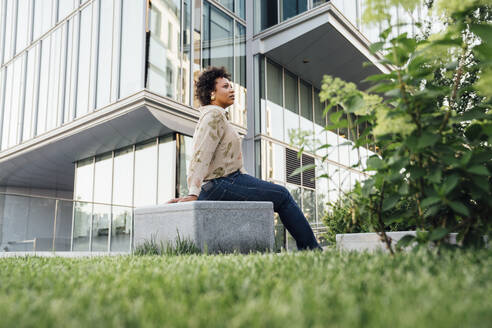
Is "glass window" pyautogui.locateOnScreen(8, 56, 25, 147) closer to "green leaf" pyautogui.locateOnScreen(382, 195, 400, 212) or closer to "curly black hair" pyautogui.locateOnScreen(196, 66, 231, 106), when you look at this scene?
"curly black hair" pyautogui.locateOnScreen(196, 66, 231, 106)

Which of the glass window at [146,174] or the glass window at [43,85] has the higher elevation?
the glass window at [43,85]

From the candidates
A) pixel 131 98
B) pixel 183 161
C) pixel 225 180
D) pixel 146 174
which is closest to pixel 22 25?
pixel 146 174

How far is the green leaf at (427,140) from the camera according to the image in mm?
1877

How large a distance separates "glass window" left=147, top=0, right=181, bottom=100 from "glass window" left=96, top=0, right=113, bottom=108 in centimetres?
193

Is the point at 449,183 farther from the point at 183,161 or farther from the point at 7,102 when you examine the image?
the point at 7,102

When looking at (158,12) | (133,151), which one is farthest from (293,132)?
(133,151)

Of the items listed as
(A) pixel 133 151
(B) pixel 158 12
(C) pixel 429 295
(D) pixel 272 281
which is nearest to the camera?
(C) pixel 429 295

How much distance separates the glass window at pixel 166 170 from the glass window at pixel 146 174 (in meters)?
0.24

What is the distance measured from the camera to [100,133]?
13.1 metres

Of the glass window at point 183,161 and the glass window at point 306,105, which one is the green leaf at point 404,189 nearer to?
the glass window at point 183,161

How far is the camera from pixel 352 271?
178 cm

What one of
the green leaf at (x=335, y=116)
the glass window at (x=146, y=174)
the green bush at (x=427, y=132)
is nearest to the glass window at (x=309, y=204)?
the glass window at (x=146, y=174)

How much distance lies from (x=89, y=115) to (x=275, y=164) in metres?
6.47

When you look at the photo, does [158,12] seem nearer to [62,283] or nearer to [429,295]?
[62,283]
